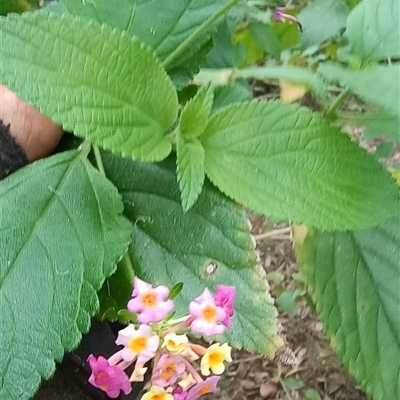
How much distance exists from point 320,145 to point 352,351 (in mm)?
178

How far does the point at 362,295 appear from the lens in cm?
51

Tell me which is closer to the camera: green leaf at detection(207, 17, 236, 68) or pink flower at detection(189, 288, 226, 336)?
pink flower at detection(189, 288, 226, 336)

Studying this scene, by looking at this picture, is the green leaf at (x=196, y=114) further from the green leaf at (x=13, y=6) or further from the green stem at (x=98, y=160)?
the green leaf at (x=13, y=6)

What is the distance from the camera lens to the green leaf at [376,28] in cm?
46

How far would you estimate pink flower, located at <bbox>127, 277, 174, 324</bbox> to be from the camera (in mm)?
351

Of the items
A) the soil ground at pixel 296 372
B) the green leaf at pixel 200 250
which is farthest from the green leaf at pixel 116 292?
the soil ground at pixel 296 372

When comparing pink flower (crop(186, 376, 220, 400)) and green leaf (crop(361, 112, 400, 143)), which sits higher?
green leaf (crop(361, 112, 400, 143))

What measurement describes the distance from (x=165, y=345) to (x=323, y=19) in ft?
1.63

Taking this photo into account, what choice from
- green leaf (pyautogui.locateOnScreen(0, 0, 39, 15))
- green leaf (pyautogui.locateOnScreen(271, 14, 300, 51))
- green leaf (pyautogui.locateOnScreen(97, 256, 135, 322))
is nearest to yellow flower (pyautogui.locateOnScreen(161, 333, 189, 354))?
green leaf (pyautogui.locateOnScreen(97, 256, 135, 322))

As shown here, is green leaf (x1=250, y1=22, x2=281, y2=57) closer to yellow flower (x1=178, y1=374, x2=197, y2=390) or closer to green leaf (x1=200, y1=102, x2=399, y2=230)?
green leaf (x1=200, y1=102, x2=399, y2=230)

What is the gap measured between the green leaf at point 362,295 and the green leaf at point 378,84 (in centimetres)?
17

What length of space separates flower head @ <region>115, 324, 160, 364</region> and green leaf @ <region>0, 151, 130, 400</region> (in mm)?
57

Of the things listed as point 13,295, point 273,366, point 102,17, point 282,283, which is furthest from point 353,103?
point 13,295

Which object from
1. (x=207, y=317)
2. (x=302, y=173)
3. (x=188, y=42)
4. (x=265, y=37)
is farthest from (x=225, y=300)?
(x=265, y=37)
